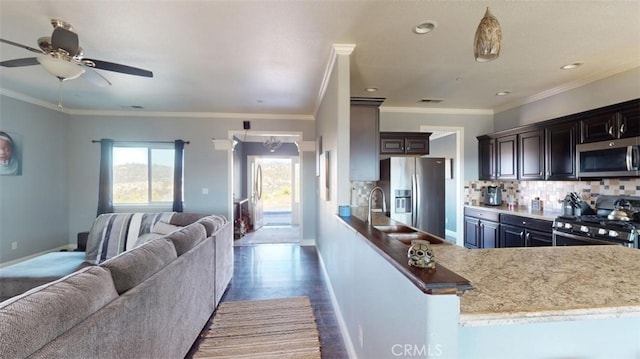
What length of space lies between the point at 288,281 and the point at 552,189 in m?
3.99

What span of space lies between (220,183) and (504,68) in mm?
4779

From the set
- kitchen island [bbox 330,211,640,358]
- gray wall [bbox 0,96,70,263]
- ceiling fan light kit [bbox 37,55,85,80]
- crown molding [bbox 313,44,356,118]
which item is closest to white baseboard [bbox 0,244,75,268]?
gray wall [bbox 0,96,70,263]

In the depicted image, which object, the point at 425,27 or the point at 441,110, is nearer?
the point at 425,27

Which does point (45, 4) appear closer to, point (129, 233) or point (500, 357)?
point (129, 233)

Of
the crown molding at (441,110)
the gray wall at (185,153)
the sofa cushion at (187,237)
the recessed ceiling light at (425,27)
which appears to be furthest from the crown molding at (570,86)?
the sofa cushion at (187,237)

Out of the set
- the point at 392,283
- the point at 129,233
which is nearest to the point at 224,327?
the point at 129,233

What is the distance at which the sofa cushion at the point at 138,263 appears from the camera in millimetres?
1446

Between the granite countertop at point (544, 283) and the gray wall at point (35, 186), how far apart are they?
587 cm

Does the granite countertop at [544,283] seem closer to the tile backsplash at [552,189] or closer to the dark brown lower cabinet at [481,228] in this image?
the tile backsplash at [552,189]

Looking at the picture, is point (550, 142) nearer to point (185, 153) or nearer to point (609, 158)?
point (609, 158)

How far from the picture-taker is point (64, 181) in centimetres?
Result: 511

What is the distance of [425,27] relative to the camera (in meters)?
2.27

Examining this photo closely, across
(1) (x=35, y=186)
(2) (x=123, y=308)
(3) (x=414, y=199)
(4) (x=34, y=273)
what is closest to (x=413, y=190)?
(3) (x=414, y=199)

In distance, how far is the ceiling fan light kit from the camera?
211 cm
